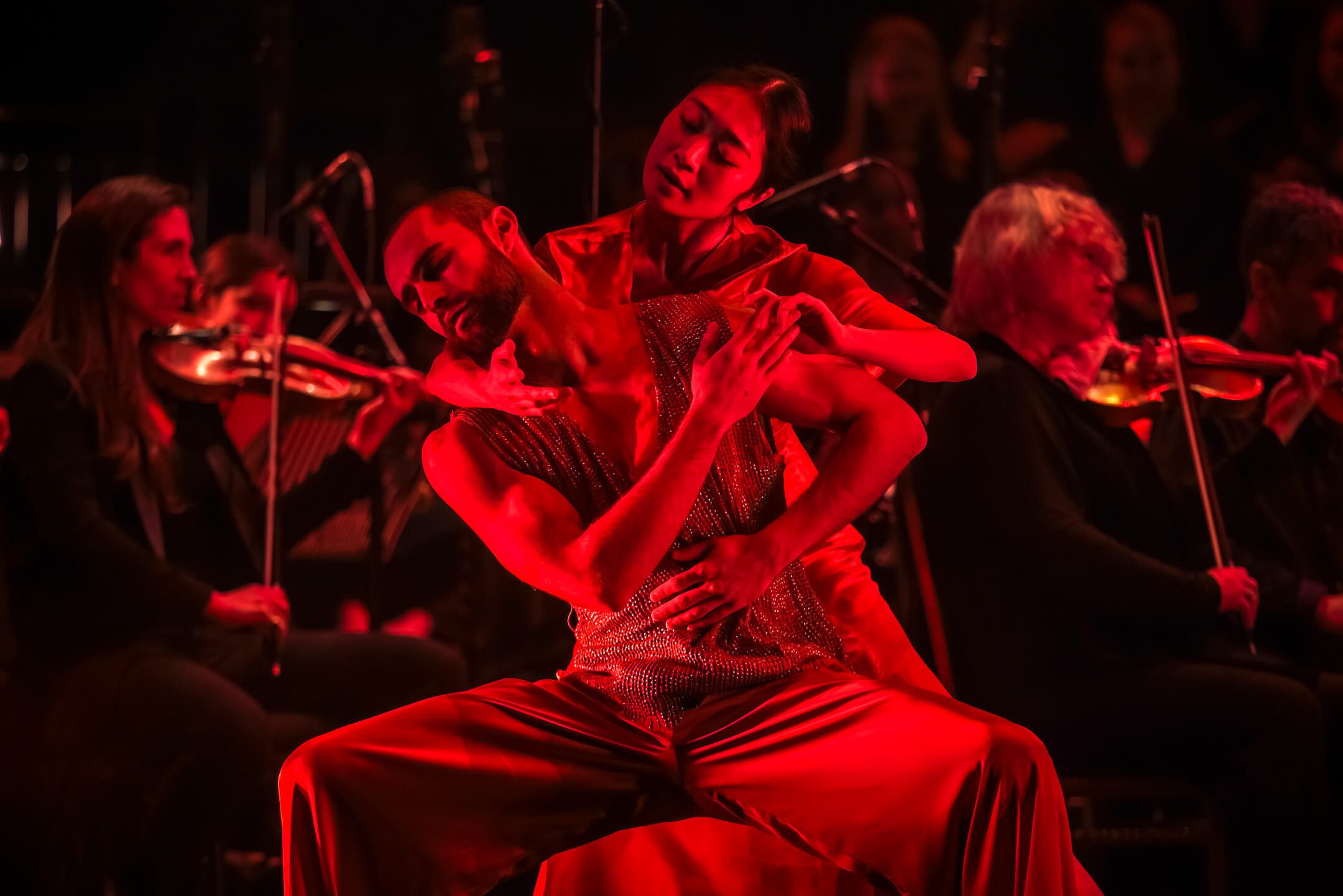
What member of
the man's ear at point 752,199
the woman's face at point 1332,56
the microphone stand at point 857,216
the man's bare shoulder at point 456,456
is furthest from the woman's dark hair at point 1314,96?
the man's bare shoulder at point 456,456

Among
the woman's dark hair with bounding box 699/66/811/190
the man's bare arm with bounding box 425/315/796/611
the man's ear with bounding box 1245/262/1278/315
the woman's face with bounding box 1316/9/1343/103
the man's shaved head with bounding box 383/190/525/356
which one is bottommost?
the man's bare arm with bounding box 425/315/796/611

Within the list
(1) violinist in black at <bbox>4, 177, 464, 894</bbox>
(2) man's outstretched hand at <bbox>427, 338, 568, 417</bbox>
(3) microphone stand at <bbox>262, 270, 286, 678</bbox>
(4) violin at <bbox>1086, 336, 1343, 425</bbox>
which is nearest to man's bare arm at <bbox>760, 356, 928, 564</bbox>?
(2) man's outstretched hand at <bbox>427, 338, 568, 417</bbox>

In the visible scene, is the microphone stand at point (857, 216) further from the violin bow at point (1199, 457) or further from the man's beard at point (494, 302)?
the man's beard at point (494, 302)

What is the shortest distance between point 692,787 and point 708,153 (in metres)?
0.85

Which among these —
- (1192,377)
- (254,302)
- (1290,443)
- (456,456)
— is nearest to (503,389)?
(456,456)

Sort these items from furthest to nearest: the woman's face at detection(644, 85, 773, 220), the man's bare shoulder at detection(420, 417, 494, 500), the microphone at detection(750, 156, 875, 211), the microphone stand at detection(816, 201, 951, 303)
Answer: the microphone stand at detection(816, 201, 951, 303) < the microphone at detection(750, 156, 875, 211) < the woman's face at detection(644, 85, 773, 220) < the man's bare shoulder at detection(420, 417, 494, 500)

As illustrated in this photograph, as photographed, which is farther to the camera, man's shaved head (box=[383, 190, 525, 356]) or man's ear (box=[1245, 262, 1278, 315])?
Result: man's ear (box=[1245, 262, 1278, 315])

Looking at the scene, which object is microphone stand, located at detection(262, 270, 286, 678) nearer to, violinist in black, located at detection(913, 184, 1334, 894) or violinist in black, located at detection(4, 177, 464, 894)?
violinist in black, located at detection(4, 177, 464, 894)

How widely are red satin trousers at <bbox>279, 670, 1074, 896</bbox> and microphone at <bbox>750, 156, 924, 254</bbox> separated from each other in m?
0.97

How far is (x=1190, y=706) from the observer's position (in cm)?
238

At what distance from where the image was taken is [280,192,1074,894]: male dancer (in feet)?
5.03

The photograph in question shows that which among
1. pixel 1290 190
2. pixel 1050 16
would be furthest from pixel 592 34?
pixel 1290 190

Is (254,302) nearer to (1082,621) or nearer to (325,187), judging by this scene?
(325,187)

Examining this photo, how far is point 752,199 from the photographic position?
6.15 ft
